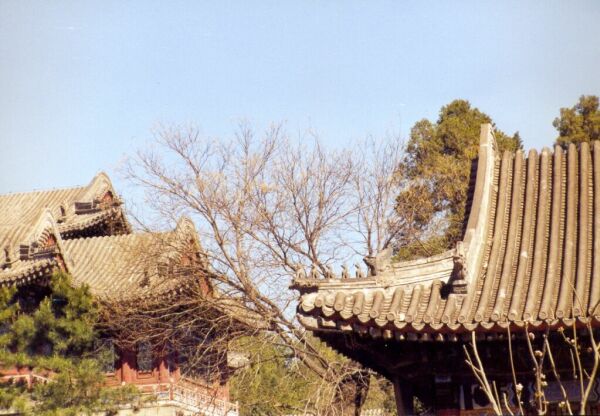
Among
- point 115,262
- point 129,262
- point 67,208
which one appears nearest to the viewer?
point 129,262

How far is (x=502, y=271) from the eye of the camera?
29.7 feet

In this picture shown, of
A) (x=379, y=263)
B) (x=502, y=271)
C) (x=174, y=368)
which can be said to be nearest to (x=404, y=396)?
(x=379, y=263)

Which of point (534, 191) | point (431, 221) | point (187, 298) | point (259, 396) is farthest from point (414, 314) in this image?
point (259, 396)

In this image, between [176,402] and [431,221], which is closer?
[176,402]

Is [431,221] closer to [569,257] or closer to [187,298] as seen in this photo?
[187,298]

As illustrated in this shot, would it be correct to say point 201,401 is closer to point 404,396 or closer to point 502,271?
point 404,396

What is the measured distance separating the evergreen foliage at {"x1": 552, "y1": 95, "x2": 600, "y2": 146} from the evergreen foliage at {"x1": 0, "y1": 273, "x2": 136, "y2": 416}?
13.4 metres

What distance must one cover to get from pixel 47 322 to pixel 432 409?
12.2 meters

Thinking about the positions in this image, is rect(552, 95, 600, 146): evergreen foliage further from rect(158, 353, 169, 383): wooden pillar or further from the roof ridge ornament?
the roof ridge ornament

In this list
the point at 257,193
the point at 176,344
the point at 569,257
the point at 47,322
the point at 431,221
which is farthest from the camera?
the point at 431,221

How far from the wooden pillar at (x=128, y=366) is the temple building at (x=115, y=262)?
23mm

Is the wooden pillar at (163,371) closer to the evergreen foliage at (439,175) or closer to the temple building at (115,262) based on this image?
the temple building at (115,262)

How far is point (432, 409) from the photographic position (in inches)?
359

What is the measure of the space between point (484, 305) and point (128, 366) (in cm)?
1655
